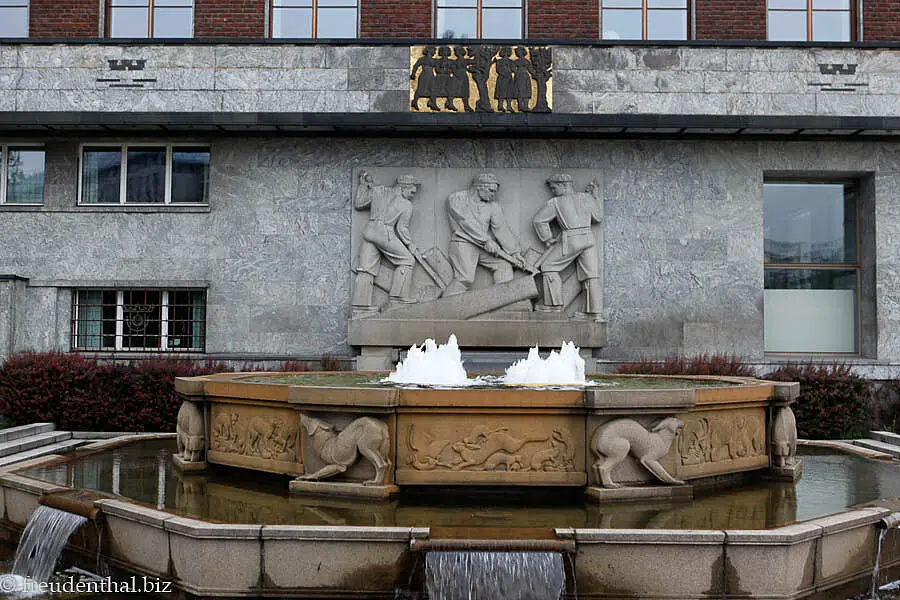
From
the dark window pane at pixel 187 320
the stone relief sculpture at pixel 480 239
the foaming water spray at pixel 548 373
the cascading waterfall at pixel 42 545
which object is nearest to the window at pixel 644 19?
the stone relief sculpture at pixel 480 239

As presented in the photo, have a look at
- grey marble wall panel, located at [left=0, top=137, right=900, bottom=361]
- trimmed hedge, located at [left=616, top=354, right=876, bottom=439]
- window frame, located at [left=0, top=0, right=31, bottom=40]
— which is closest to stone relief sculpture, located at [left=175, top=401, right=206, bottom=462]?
grey marble wall panel, located at [left=0, top=137, right=900, bottom=361]

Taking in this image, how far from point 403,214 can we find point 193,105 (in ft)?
15.6

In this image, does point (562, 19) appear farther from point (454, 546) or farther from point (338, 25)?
point (454, 546)

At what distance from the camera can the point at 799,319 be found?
18.4m

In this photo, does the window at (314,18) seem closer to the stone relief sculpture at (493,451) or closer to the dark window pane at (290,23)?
the dark window pane at (290,23)

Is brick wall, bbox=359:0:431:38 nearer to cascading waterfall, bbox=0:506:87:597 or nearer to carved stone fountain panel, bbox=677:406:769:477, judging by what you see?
carved stone fountain panel, bbox=677:406:769:477

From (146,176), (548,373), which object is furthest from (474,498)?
(146,176)

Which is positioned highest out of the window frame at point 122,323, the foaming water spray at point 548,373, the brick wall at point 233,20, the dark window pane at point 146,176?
the brick wall at point 233,20

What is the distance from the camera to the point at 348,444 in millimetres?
8234

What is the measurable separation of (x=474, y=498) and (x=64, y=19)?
15421mm

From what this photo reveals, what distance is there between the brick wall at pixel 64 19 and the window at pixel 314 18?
3820mm

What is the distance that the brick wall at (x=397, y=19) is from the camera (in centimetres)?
1856

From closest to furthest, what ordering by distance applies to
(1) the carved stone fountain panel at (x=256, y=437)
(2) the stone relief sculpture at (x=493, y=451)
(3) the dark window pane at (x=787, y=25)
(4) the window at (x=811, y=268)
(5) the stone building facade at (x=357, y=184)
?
1. (2) the stone relief sculpture at (x=493, y=451)
2. (1) the carved stone fountain panel at (x=256, y=437)
3. (5) the stone building facade at (x=357, y=184)
4. (4) the window at (x=811, y=268)
5. (3) the dark window pane at (x=787, y=25)

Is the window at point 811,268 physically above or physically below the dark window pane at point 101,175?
below
